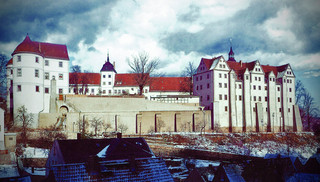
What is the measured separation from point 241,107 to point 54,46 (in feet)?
84.9

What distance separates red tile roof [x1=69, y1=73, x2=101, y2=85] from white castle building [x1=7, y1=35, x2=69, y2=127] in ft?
50.0

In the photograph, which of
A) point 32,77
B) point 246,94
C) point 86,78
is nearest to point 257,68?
point 246,94

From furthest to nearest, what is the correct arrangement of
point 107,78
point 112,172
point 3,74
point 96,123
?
point 107,78 < point 96,123 < point 3,74 < point 112,172

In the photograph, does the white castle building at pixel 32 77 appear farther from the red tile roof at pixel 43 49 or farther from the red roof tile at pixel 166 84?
the red roof tile at pixel 166 84

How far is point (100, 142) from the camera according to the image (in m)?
17.5

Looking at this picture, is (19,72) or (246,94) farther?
(246,94)

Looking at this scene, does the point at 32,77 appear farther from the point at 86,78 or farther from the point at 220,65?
the point at 220,65

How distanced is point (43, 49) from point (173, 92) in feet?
73.0

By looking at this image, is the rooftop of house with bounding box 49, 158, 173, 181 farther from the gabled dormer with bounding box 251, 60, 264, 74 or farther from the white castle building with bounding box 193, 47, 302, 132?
the gabled dormer with bounding box 251, 60, 264, 74

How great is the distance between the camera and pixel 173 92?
45.6m

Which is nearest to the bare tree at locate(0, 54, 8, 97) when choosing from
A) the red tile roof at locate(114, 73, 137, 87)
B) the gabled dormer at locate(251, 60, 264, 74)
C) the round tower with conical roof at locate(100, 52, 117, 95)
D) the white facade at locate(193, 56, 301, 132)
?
the round tower with conical roof at locate(100, 52, 117, 95)

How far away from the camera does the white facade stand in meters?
36.2

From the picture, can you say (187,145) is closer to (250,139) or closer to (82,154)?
(250,139)

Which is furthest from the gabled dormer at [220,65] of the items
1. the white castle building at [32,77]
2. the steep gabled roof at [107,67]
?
the steep gabled roof at [107,67]
